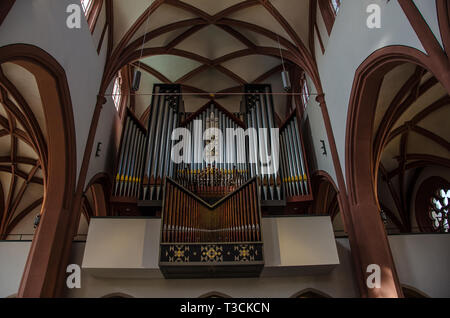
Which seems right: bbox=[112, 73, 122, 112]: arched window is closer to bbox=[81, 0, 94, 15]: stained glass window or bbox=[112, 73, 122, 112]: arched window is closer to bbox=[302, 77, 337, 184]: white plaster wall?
bbox=[81, 0, 94, 15]: stained glass window

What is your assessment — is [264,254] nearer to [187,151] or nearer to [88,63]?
[187,151]

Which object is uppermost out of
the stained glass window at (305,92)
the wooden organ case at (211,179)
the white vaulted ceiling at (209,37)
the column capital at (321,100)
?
the white vaulted ceiling at (209,37)

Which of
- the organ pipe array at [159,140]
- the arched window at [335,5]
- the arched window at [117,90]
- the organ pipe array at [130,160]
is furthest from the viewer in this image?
the arched window at [117,90]

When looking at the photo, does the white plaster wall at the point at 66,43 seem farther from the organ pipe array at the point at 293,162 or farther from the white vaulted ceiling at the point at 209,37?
the organ pipe array at the point at 293,162

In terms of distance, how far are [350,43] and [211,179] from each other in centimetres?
455

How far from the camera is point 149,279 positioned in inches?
278

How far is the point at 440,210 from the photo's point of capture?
1117 centimetres

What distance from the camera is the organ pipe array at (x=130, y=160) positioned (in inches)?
336

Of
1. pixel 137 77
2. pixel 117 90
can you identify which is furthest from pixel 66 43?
pixel 117 90

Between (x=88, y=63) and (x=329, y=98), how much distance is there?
608 centimetres

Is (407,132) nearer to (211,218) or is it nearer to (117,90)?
(211,218)

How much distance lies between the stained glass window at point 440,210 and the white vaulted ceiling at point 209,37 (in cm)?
664

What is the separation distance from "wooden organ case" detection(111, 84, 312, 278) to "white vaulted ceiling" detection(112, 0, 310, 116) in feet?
4.76

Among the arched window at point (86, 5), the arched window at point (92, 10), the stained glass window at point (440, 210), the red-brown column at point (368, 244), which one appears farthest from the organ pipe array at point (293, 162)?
the arched window at point (86, 5)
